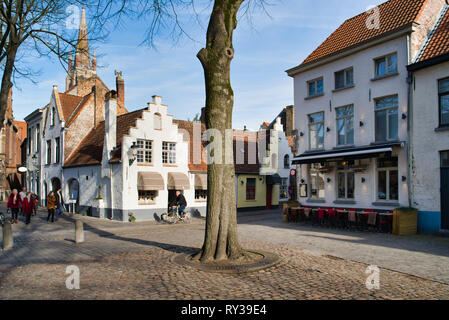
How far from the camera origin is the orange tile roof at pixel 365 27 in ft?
51.6

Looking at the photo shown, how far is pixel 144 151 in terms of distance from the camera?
21531mm

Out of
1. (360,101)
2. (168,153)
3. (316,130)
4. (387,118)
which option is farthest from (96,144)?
(387,118)

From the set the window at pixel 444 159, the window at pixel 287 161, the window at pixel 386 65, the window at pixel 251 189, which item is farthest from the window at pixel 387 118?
the window at pixel 287 161

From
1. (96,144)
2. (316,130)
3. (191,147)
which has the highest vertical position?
(316,130)

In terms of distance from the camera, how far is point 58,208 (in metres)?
21.1

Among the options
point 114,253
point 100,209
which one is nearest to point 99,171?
point 100,209

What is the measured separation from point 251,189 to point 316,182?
1021 cm

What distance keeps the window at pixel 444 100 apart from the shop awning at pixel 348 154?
1796 mm

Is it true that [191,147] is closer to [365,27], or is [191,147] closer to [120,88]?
[120,88]

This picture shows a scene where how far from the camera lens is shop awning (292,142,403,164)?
1479 cm

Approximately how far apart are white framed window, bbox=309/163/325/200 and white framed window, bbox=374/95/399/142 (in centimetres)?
376

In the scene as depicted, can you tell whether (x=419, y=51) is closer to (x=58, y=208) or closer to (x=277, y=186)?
(x=277, y=186)

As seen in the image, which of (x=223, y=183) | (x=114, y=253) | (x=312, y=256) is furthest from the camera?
(x=114, y=253)
